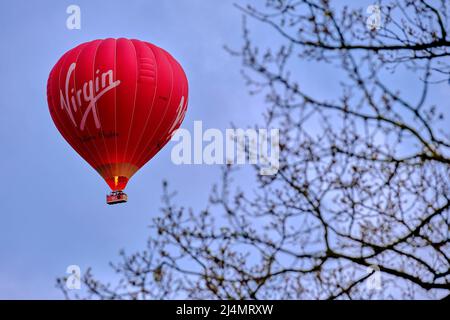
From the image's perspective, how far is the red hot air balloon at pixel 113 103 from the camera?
56.3 ft

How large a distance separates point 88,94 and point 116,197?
8.42ft

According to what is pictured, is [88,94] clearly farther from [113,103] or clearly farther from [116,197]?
[116,197]

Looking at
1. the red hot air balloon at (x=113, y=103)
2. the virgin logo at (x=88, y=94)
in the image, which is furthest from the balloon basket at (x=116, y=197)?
the virgin logo at (x=88, y=94)

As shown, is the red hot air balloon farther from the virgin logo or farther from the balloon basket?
the balloon basket

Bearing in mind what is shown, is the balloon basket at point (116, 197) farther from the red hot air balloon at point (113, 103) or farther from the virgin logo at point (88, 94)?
the virgin logo at point (88, 94)

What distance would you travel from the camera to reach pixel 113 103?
57.3ft

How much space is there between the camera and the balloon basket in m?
17.9

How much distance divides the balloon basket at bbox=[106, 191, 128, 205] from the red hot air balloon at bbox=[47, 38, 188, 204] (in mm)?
263

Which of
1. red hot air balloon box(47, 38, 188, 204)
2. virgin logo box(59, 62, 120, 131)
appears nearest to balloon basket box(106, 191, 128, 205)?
red hot air balloon box(47, 38, 188, 204)

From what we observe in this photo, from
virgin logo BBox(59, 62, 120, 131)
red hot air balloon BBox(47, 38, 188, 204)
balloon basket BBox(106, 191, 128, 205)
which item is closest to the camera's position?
virgin logo BBox(59, 62, 120, 131)

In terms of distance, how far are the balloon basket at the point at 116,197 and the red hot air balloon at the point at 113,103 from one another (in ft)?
0.86
